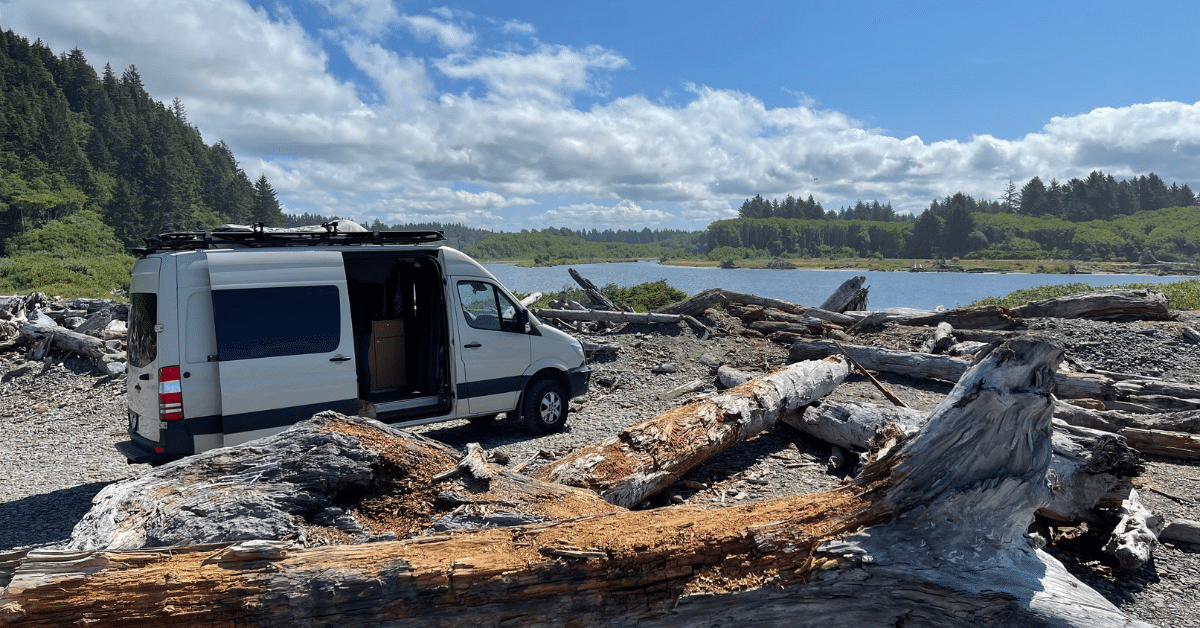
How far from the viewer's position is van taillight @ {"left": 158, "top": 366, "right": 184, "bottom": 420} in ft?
18.9

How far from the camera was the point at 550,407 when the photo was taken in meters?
8.75

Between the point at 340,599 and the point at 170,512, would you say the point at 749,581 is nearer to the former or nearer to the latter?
→ the point at 340,599

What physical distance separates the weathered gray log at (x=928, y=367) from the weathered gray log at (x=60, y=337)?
13683 millimetres

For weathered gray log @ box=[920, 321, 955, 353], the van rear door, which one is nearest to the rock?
the van rear door

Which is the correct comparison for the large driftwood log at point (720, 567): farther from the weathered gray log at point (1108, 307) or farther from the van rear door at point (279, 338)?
the weathered gray log at point (1108, 307)

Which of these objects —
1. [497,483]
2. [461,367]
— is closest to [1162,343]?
[461,367]

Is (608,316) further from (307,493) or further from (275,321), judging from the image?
(307,493)

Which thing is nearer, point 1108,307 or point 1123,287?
point 1108,307

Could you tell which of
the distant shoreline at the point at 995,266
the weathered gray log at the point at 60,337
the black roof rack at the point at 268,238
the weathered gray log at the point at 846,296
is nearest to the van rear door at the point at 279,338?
the black roof rack at the point at 268,238

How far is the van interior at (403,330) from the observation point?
7.76m

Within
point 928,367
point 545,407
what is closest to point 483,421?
point 545,407

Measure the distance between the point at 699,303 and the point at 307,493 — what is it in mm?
13330

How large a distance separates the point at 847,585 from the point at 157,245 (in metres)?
6.64

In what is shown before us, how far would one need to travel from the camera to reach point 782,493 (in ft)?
20.0
